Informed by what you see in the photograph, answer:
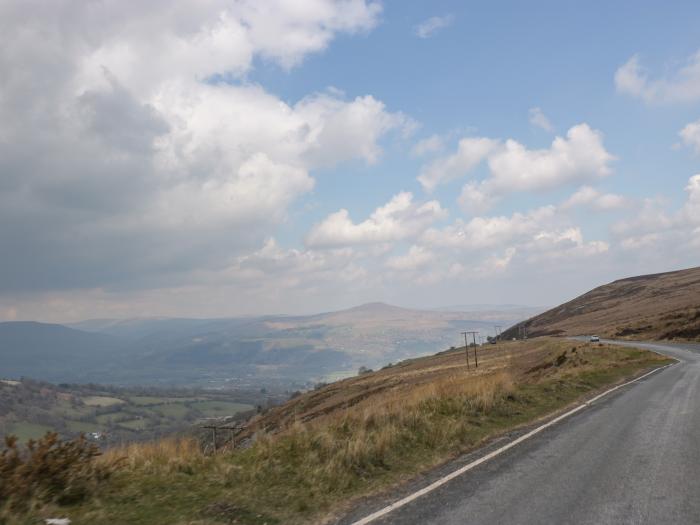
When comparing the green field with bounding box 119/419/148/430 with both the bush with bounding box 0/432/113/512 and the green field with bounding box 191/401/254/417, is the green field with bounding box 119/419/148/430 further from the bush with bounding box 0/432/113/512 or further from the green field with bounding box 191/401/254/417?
the bush with bounding box 0/432/113/512

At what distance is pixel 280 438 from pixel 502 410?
25.1 ft

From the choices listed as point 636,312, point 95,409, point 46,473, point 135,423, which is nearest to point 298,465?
point 46,473

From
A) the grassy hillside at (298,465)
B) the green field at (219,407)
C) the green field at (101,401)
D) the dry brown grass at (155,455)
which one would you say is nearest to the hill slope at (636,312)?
the grassy hillside at (298,465)

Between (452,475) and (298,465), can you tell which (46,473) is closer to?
(298,465)

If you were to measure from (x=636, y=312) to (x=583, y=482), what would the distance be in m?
107

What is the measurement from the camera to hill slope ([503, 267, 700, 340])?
68875 millimetres

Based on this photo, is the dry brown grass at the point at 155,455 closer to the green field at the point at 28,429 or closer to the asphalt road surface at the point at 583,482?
the asphalt road surface at the point at 583,482

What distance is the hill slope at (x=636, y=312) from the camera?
6888 cm

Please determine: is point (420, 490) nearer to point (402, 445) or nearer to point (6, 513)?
point (402, 445)

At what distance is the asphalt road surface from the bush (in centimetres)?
422

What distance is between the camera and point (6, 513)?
21.8ft

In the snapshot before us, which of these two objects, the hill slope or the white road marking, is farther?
A: the hill slope

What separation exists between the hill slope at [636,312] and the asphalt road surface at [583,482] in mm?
58187

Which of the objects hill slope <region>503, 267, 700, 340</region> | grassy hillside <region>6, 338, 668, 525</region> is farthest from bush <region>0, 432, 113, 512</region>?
hill slope <region>503, 267, 700, 340</region>
